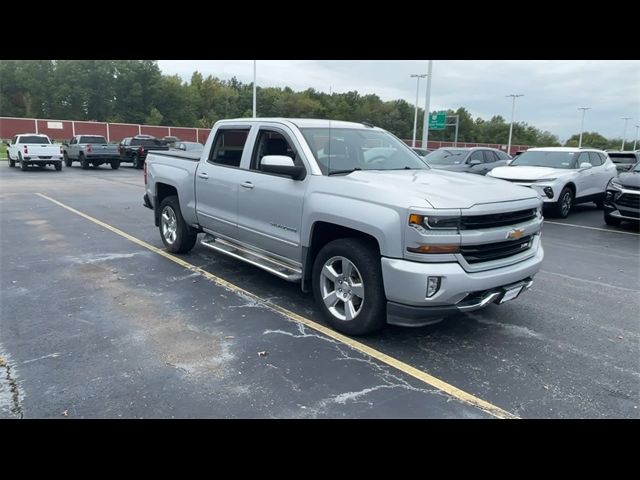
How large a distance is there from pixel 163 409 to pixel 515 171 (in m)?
11.3

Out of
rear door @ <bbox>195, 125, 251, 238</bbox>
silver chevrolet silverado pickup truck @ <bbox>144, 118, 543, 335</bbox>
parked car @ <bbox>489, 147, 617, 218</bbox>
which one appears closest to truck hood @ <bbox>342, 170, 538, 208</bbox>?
silver chevrolet silverado pickup truck @ <bbox>144, 118, 543, 335</bbox>

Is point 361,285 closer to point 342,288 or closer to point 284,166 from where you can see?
point 342,288

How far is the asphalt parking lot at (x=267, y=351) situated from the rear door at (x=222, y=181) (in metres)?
0.75

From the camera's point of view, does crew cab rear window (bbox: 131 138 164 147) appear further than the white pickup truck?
Yes

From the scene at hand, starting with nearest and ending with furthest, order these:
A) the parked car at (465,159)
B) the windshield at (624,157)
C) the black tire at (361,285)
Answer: the black tire at (361,285), the parked car at (465,159), the windshield at (624,157)

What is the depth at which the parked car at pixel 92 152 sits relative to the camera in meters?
24.7

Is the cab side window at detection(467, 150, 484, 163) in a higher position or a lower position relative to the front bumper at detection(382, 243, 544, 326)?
higher

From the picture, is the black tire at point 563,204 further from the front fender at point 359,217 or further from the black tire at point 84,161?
the black tire at point 84,161

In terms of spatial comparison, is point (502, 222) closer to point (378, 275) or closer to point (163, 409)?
point (378, 275)

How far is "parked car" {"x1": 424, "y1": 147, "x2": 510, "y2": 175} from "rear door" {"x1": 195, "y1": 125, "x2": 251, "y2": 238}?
362 inches

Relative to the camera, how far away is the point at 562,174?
1194 cm

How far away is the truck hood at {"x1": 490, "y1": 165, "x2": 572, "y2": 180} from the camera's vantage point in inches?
468

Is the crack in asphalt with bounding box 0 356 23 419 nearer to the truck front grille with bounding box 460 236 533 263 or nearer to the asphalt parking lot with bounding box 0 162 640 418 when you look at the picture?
the asphalt parking lot with bounding box 0 162 640 418

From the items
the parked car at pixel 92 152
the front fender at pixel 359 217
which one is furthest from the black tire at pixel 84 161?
the front fender at pixel 359 217
